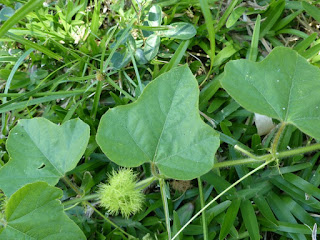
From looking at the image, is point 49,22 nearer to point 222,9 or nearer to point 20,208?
point 222,9

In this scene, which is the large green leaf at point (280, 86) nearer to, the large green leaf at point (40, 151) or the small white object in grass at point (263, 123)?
the small white object in grass at point (263, 123)

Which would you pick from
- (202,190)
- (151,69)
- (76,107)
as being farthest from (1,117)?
(202,190)

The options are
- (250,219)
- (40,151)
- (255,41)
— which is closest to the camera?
(40,151)

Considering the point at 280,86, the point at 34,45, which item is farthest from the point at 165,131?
the point at 34,45

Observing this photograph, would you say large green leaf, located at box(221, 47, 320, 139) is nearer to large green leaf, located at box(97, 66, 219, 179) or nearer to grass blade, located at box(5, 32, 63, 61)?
large green leaf, located at box(97, 66, 219, 179)

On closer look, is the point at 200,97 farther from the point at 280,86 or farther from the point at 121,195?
the point at 121,195

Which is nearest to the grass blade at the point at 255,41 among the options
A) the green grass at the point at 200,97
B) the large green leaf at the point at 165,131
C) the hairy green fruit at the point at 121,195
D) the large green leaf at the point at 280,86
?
the green grass at the point at 200,97
